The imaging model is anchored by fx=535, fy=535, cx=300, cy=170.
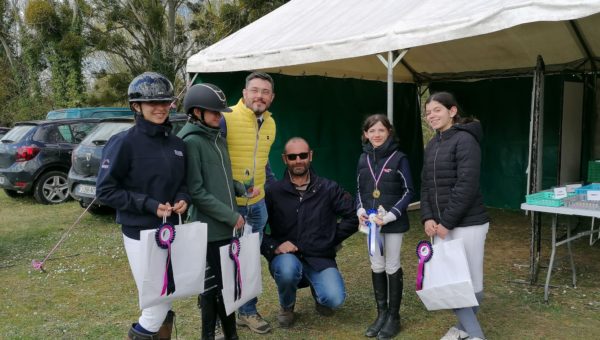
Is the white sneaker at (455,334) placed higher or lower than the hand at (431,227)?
lower

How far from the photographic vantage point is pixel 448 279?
3.03 meters

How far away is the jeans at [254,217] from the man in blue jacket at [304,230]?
0.44 feet

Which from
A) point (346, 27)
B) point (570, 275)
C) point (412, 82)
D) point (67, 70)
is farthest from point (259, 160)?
point (67, 70)

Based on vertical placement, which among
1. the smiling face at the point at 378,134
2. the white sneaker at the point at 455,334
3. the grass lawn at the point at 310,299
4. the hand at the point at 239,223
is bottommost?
the grass lawn at the point at 310,299

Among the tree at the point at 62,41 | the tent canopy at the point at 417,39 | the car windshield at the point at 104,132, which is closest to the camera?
the tent canopy at the point at 417,39

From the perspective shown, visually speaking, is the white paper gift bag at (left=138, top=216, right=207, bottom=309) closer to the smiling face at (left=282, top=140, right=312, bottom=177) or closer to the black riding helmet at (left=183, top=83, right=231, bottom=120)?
the black riding helmet at (left=183, top=83, right=231, bottom=120)

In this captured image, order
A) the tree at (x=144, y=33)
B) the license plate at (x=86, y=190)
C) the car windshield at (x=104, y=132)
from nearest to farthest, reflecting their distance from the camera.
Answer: the license plate at (x=86, y=190)
the car windshield at (x=104, y=132)
the tree at (x=144, y=33)

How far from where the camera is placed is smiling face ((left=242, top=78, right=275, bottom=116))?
3395 millimetres

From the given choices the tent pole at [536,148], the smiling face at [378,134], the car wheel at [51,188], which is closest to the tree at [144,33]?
the car wheel at [51,188]

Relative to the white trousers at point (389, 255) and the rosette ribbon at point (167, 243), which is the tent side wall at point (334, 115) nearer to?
the white trousers at point (389, 255)

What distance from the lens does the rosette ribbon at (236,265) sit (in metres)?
3.03

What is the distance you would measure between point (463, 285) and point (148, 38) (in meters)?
22.7

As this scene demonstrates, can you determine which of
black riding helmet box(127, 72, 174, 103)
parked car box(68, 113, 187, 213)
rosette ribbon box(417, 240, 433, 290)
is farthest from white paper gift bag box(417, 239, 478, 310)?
parked car box(68, 113, 187, 213)

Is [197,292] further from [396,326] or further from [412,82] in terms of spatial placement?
[412,82]
